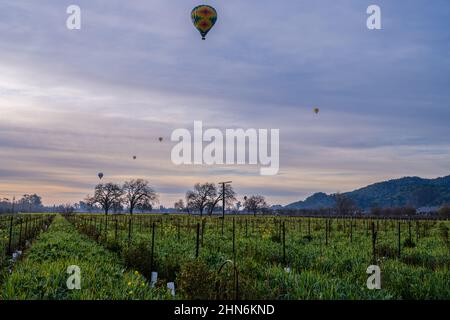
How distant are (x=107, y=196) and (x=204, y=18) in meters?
110

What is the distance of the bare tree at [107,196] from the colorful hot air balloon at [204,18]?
10554 centimetres

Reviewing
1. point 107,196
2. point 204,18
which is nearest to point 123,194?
point 107,196

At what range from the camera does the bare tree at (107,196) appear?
12606 centimetres

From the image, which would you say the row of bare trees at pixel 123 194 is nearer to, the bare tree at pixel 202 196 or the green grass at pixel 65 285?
the bare tree at pixel 202 196

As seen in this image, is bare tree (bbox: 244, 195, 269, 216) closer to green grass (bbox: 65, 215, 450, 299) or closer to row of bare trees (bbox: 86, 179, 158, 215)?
row of bare trees (bbox: 86, 179, 158, 215)

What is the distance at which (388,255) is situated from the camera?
19.2 m

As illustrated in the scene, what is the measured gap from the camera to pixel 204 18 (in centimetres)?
2556

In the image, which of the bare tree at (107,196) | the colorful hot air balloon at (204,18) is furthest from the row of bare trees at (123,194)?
the colorful hot air balloon at (204,18)
